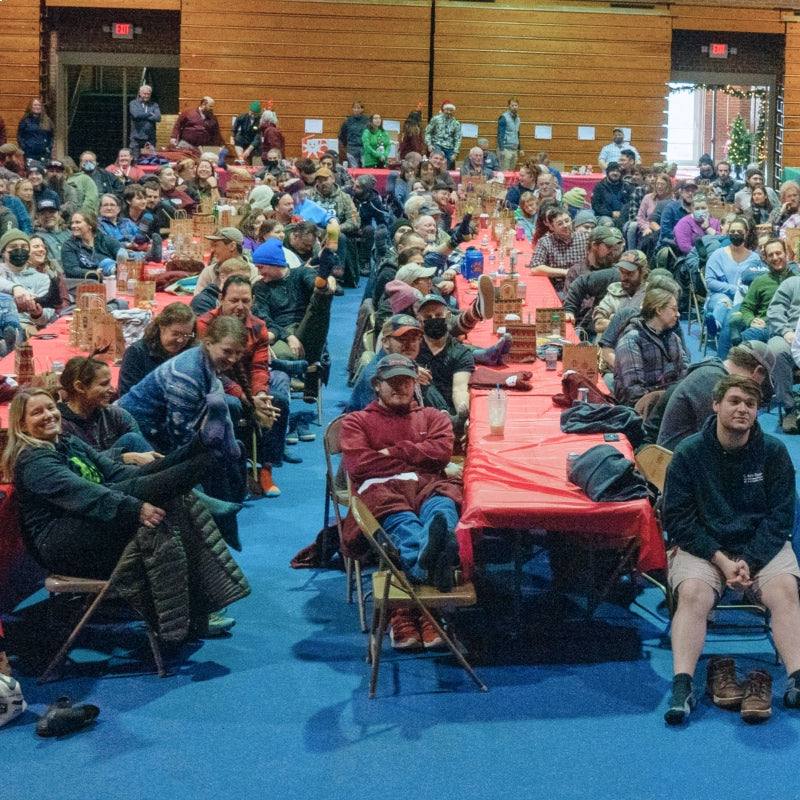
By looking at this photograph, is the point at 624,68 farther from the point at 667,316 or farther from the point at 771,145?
the point at 667,316

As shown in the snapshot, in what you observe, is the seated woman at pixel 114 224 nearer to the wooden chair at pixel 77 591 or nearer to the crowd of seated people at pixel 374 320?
the crowd of seated people at pixel 374 320

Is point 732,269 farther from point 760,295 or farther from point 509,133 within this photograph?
point 509,133

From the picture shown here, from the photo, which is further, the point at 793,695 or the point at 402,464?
the point at 402,464

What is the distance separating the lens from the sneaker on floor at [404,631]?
4855 mm

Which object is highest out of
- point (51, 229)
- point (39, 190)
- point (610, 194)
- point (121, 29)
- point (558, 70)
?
point (121, 29)

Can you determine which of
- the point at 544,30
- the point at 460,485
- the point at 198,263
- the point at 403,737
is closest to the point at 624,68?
the point at 544,30

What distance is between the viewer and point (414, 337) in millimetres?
5957

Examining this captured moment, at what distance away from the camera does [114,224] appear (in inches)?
409

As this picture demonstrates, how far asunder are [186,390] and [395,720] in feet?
6.37

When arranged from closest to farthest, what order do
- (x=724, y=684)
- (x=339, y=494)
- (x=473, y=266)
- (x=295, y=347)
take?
(x=724, y=684)
(x=339, y=494)
(x=295, y=347)
(x=473, y=266)

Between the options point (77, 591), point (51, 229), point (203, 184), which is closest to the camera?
point (77, 591)

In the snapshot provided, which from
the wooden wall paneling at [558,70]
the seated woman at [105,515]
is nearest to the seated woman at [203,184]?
the wooden wall paneling at [558,70]

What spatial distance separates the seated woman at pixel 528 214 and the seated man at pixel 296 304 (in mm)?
4791

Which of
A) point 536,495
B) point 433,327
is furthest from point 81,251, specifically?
point 536,495
